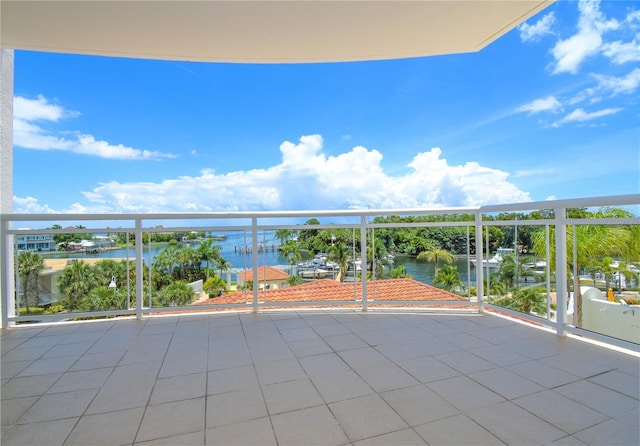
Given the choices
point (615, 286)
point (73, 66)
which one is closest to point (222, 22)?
point (615, 286)

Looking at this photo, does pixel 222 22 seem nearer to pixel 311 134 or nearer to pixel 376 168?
pixel 376 168

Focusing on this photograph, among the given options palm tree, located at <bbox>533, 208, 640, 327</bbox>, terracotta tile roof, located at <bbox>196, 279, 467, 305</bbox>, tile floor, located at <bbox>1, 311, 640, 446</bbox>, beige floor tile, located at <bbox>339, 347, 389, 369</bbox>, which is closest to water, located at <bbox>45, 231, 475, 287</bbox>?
terracotta tile roof, located at <bbox>196, 279, 467, 305</bbox>

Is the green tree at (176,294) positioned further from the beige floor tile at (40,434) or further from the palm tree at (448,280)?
the palm tree at (448,280)

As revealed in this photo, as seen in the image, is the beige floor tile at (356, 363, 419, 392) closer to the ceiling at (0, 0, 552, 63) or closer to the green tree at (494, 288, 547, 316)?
the green tree at (494, 288, 547, 316)

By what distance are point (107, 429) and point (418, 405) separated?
1.71 m

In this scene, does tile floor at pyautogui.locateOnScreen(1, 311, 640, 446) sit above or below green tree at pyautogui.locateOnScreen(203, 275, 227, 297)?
below

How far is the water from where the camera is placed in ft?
12.9

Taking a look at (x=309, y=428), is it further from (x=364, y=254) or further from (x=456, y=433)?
(x=364, y=254)

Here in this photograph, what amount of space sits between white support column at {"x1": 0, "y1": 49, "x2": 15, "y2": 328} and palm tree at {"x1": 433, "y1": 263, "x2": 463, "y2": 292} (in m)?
5.08

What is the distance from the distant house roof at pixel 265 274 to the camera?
4.21m

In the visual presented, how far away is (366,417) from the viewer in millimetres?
1745

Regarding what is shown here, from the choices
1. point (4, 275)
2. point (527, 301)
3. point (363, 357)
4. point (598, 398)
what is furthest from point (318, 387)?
point (4, 275)

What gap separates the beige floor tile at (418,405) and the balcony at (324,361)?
1 cm

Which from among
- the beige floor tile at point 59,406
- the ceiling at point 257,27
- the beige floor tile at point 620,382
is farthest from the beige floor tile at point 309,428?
the ceiling at point 257,27
